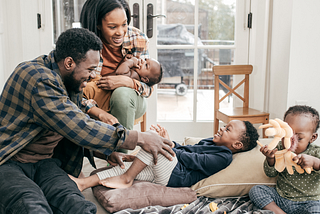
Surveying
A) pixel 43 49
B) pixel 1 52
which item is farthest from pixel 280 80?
pixel 1 52

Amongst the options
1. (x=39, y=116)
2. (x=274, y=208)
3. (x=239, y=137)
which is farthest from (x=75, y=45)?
→ (x=274, y=208)

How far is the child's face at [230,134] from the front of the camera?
174 cm

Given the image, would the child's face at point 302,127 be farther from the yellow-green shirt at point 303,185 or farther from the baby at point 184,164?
the baby at point 184,164

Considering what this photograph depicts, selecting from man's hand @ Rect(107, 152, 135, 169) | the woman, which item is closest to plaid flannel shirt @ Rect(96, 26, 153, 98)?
the woman

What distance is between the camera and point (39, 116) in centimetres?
116

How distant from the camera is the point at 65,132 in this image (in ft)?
3.83

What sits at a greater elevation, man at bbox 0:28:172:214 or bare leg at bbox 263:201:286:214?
man at bbox 0:28:172:214

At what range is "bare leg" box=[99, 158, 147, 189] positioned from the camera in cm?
152

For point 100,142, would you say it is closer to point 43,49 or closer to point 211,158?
point 211,158

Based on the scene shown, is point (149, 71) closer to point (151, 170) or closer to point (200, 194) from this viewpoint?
point (151, 170)

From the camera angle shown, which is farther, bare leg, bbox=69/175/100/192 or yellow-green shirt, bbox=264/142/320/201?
bare leg, bbox=69/175/100/192

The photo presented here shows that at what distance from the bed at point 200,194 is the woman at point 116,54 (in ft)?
1.77

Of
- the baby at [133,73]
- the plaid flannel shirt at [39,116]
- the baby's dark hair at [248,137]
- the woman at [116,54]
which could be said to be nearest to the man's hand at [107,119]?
the woman at [116,54]

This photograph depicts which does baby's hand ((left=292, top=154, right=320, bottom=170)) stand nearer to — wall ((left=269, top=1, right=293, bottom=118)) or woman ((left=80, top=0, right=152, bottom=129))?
woman ((left=80, top=0, right=152, bottom=129))
